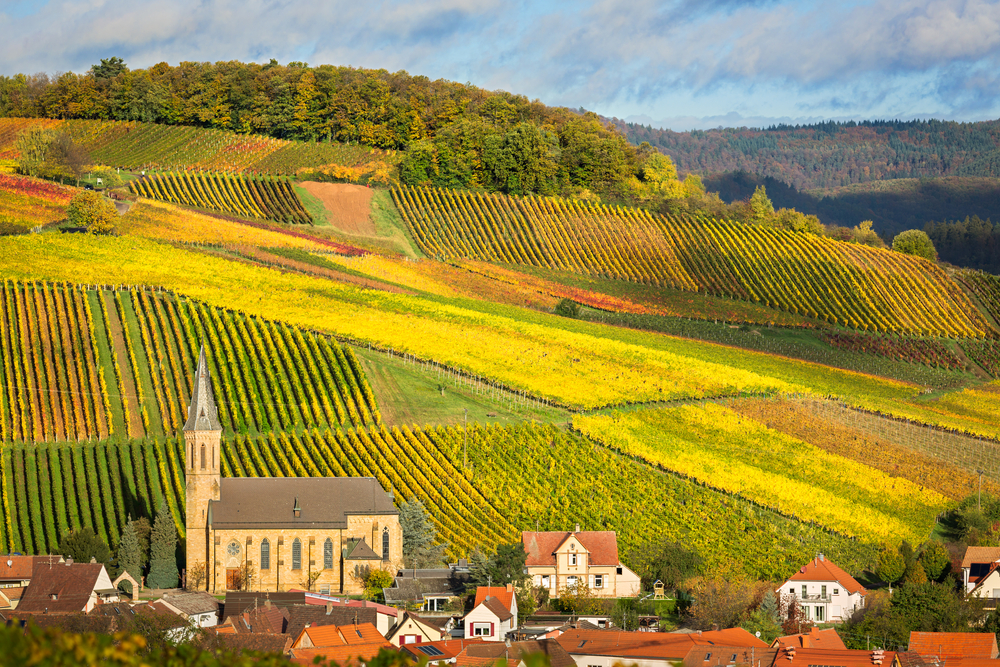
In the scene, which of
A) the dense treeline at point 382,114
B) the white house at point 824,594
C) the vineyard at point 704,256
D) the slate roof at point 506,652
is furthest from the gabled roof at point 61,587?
the dense treeline at point 382,114

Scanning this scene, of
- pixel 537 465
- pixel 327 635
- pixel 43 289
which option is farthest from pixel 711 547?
pixel 43 289

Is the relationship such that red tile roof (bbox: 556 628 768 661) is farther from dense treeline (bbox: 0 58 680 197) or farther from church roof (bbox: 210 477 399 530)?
dense treeline (bbox: 0 58 680 197)

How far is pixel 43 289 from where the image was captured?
8756cm

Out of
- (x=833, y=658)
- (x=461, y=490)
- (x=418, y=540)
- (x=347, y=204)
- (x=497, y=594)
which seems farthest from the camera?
(x=347, y=204)

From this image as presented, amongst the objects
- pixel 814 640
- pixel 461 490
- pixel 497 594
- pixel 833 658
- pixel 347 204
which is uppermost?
pixel 347 204

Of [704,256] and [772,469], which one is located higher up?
[704,256]

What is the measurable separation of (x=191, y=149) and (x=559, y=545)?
9635 centimetres

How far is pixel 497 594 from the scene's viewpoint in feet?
168

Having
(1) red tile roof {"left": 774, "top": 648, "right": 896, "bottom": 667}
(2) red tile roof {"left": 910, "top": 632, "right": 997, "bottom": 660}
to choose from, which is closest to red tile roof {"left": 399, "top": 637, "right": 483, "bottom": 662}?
Answer: (1) red tile roof {"left": 774, "top": 648, "right": 896, "bottom": 667}

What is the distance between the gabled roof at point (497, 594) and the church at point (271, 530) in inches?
377

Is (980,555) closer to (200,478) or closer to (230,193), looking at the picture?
(200,478)

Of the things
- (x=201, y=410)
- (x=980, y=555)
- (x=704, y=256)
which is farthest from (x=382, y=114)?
(x=980, y=555)

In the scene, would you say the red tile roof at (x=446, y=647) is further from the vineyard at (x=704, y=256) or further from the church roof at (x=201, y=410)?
the vineyard at (x=704, y=256)

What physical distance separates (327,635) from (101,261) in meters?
60.7
